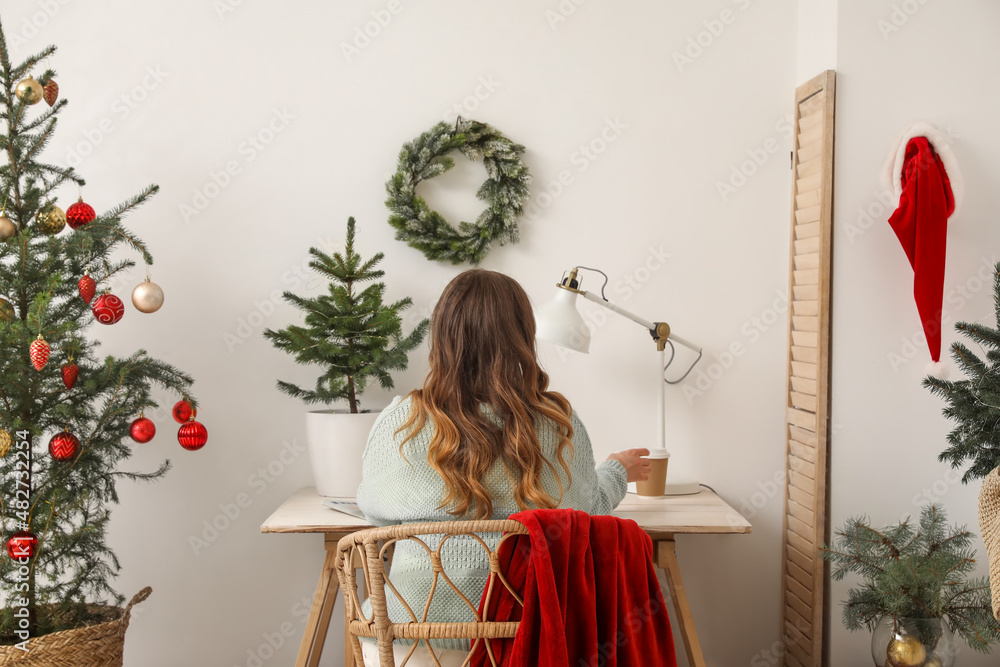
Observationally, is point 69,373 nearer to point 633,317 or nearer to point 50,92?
point 50,92

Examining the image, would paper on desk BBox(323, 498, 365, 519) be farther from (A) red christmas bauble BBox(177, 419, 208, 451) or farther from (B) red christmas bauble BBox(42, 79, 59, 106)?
(B) red christmas bauble BBox(42, 79, 59, 106)

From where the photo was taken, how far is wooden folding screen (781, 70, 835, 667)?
2143 mm

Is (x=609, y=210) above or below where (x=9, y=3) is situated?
below

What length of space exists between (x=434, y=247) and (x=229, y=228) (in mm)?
622

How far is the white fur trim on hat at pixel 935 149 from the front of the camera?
6.68ft

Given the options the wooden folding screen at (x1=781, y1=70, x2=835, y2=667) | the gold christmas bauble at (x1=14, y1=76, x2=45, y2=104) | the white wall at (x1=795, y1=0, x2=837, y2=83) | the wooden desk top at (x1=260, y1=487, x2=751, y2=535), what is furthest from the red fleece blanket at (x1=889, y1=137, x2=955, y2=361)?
the gold christmas bauble at (x1=14, y1=76, x2=45, y2=104)

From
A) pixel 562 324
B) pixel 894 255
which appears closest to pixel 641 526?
pixel 562 324

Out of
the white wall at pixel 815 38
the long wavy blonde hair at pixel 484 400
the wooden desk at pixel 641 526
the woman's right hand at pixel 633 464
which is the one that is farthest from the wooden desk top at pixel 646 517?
the white wall at pixel 815 38

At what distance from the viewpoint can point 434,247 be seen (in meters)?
2.29

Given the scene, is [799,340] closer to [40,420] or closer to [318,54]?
[318,54]

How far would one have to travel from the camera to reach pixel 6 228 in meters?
1.79

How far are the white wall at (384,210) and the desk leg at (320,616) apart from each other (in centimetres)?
24

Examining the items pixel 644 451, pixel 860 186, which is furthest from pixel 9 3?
pixel 860 186

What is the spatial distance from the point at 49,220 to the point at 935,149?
2254 millimetres
